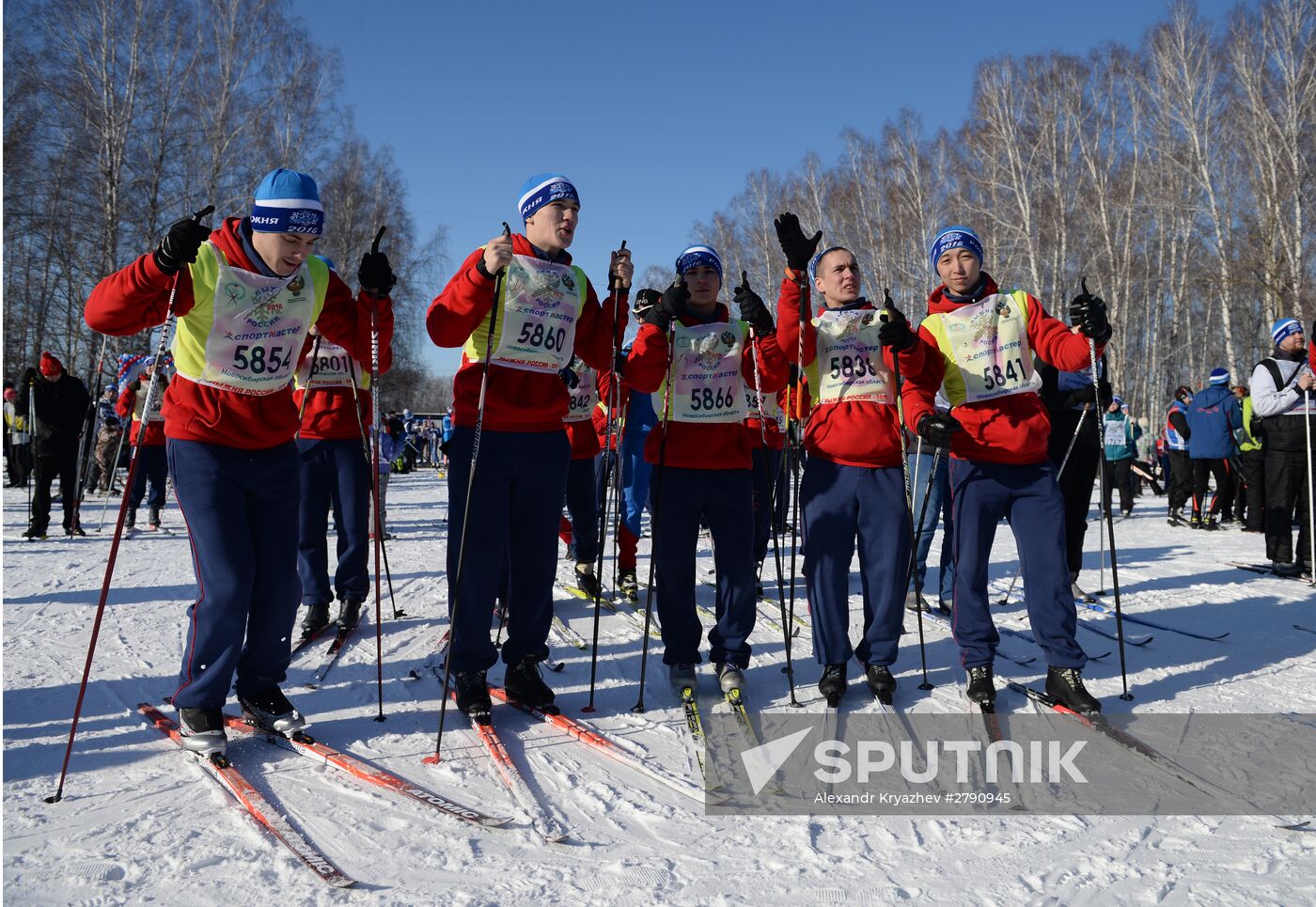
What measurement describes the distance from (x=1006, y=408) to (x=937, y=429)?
19.0 inches

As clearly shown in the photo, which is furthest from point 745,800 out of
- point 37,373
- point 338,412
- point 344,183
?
point 344,183

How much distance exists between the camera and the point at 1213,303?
30.1 meters

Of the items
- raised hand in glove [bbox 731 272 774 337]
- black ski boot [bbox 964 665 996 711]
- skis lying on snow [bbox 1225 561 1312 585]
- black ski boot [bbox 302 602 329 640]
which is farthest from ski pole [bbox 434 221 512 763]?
skis lying on snow [bbox 1225 561 1312 585]

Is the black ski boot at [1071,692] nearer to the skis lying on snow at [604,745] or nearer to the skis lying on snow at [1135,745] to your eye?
the skis lying on snow at [1135,745]

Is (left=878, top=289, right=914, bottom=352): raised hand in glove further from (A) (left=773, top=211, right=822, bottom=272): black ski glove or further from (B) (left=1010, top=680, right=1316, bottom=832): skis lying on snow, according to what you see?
(B) (left=1010, top=680, right=1316, bottom=832): skis lying on snow

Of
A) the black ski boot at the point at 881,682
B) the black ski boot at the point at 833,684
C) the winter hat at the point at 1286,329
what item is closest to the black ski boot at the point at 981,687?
the black ski boot at the point at 881,682

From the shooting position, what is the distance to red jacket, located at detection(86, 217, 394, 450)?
9.19 feet

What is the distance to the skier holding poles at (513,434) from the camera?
341 cm

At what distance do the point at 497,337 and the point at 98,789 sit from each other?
2115 mm

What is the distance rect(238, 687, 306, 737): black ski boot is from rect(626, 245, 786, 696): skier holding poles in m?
1.59

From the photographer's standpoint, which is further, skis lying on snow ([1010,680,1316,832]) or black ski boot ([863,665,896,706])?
black ski boot ([863,665,896,706])

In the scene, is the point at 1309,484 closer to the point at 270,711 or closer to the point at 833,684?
the point at 833,684

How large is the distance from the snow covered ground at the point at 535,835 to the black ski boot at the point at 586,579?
144 centimetres

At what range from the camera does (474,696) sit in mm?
3424
